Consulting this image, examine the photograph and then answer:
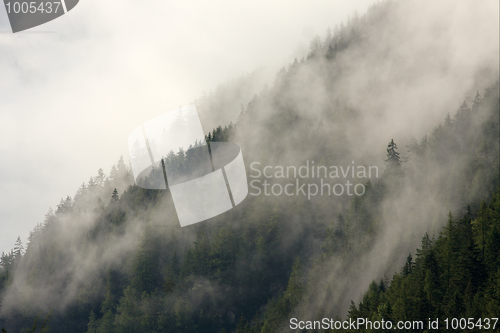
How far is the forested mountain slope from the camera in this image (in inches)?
3054

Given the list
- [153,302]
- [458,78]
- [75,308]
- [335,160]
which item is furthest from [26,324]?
[458,78]

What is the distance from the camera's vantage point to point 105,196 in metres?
138

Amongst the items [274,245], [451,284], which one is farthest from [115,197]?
[451,284]

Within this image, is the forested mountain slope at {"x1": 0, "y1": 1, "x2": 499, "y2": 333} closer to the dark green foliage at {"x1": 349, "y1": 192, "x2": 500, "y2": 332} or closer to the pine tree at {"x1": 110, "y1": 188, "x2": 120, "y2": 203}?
the dark green foliage at {"x1": 349, "y1": 192, "x2": 500, "y2": 332}

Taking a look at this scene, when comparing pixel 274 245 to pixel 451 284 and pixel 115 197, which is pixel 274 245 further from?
pixel 451 284

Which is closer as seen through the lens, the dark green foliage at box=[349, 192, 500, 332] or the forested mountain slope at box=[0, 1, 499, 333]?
the dark green foliage at box=[349, 192, 500, 332]

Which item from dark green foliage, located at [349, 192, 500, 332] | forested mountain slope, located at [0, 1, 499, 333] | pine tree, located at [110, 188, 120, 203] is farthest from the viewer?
pine tree, located at [110, 188, 120, 203]

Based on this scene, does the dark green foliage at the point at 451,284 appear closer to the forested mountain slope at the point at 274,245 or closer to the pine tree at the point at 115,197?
the forested mountain slope at the point at 274,245

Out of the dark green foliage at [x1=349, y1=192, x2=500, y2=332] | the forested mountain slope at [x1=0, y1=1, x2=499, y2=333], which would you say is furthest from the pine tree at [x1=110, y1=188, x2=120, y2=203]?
the dark green foliage at [x1=349, y1=192, x2=500, y2=332]

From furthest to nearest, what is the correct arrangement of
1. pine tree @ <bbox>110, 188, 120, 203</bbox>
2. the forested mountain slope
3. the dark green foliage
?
pine tree @ <bbox>110, 188, 120, 203</bbox>
the forested mountain slope
the dark green foliage

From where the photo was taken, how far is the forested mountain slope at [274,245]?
77562mm

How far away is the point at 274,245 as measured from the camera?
107 m

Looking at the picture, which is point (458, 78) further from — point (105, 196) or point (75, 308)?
point (75, 308)

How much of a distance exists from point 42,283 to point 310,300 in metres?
79.5
